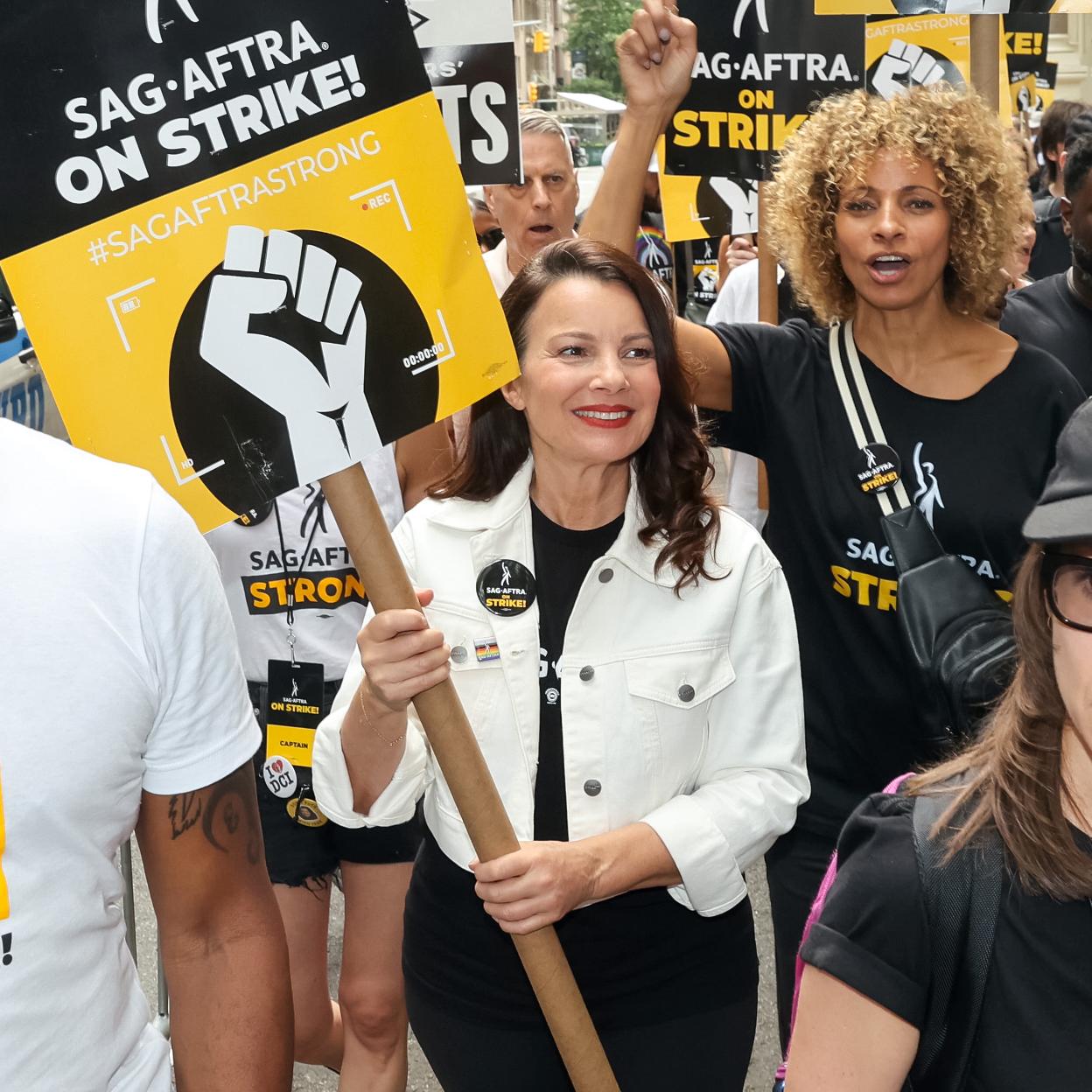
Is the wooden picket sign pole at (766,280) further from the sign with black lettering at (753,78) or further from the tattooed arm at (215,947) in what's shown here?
the tattooed arm at (215,947)

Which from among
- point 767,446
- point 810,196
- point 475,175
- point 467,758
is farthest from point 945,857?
point 475,175

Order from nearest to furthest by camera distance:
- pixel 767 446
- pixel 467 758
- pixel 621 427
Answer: pixel 467 758, pixel 621 427, pixel 767 446

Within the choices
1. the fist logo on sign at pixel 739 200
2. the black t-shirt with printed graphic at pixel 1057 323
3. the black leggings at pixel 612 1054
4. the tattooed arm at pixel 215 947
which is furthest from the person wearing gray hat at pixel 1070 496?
the fist logo on sign at pixel 739 200

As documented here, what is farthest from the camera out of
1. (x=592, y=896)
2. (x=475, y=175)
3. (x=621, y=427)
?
(x=475, y=175)

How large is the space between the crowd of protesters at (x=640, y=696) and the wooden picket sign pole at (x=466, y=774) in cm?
4

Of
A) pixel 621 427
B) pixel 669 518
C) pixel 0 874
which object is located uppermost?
pixel 0 874

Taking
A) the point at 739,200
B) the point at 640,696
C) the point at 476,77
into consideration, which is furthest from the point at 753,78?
the point at 640,696

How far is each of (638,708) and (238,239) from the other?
0.99 metres

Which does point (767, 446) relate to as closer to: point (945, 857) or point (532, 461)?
point (532, 461)

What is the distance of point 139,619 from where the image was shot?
1.60m

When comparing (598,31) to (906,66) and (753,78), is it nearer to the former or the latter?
(906,66)

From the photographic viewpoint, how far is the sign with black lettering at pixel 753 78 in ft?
13.8

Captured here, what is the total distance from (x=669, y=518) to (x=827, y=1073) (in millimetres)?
1151

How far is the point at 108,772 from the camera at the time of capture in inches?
62.1
